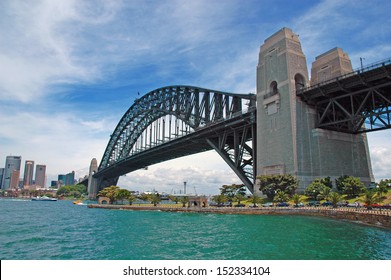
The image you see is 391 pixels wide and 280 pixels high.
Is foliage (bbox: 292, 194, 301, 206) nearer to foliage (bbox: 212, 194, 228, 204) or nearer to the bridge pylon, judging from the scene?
the bridge pylon

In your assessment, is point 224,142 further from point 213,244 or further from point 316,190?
point 213,244

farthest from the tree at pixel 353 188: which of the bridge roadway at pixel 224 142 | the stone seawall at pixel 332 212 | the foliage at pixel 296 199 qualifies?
the bridge roadway at pixel 224 142

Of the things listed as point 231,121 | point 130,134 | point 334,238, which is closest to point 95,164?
point 130,134

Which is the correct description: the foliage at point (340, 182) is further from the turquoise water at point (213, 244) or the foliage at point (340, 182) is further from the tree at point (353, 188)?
the turquoise water at point (213, 244)

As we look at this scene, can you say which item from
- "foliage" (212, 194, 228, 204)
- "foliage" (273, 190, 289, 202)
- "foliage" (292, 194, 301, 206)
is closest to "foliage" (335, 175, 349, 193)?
"foliage" (292, 194, 301, 206)
